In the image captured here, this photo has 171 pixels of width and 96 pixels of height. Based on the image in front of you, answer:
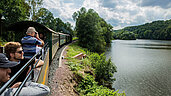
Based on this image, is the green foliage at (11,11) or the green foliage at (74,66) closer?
the green foliage at (74,66)

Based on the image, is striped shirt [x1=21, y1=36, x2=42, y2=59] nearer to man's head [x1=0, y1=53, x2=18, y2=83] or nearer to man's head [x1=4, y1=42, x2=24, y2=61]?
man's head [x1=4, y1=42, x2=24, y2=61]

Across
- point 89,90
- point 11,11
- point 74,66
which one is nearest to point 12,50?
point 89,90

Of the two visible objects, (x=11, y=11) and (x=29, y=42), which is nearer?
(x=29, y=42)

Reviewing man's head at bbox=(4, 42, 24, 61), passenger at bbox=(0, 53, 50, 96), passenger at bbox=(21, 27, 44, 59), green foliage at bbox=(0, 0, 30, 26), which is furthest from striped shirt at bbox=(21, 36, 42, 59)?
green foliage at bbox=(0, 0, 30, 26)

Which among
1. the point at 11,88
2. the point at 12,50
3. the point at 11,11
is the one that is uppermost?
the point at 11,11

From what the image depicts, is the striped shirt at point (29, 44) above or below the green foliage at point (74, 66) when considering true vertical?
above

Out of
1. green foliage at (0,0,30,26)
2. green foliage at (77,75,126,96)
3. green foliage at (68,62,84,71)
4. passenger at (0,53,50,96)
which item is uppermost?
green foliage at (0,0,30,26)

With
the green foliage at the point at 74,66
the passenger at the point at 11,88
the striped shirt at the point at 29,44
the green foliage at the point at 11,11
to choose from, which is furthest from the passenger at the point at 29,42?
the green foliage at the point at 11,11

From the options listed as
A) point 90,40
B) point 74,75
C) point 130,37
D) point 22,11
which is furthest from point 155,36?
point 74,75

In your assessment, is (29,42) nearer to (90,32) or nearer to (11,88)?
(11,88)

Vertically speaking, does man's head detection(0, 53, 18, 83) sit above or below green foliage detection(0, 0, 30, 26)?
below

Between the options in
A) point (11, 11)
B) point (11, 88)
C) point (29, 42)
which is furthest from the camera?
point (11, 11)

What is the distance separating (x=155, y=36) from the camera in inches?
5148

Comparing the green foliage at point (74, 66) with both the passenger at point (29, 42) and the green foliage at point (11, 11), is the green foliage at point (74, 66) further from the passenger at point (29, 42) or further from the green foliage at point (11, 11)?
the green foliage at point (11, 11)
